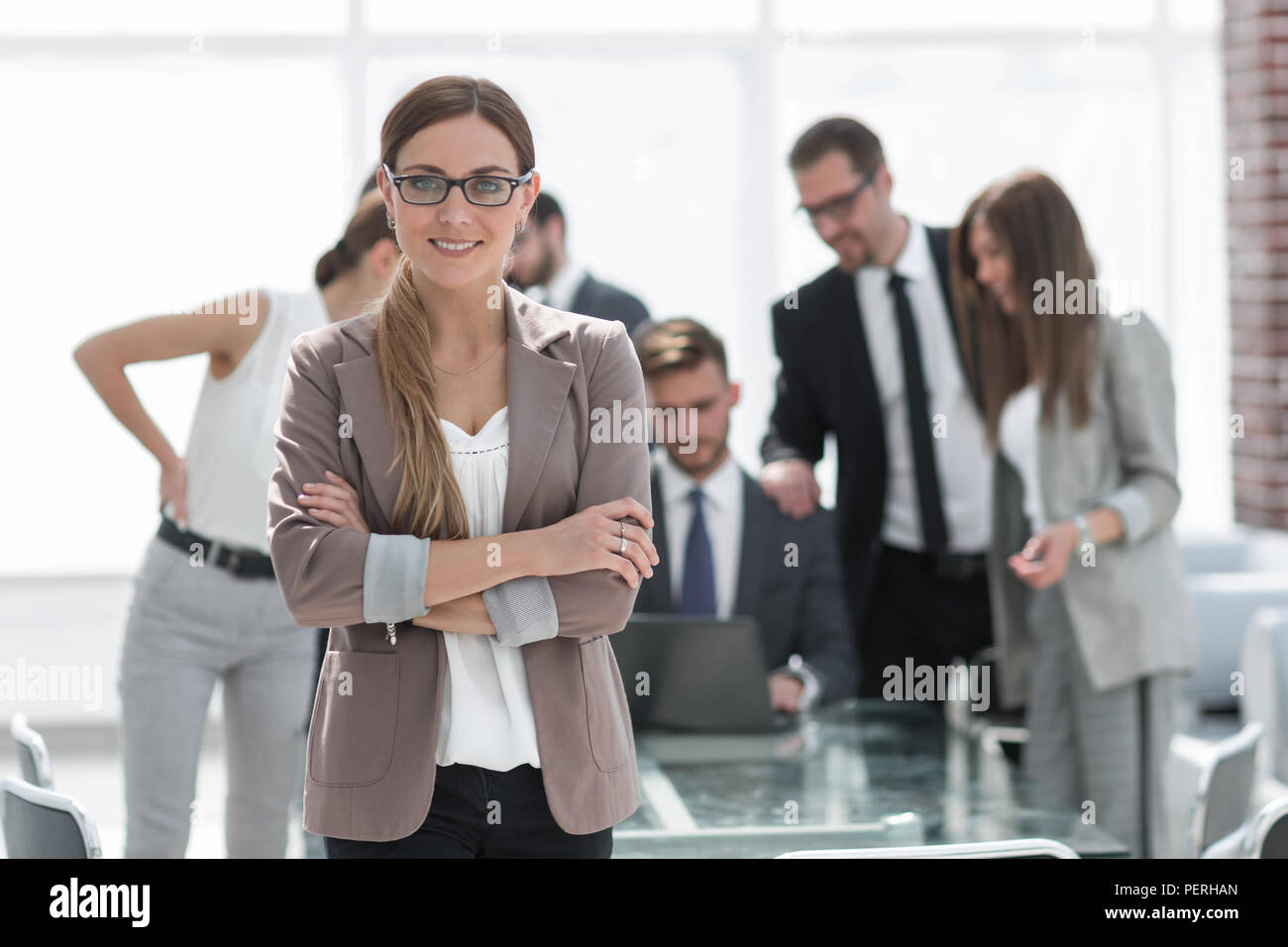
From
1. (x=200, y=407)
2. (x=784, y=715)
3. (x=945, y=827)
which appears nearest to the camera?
(x=945, y=827)

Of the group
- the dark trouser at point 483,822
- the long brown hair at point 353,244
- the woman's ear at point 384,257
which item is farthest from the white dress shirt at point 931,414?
the dark trouser at point 483,822

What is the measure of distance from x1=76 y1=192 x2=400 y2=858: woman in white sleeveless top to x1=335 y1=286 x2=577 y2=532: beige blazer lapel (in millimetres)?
853

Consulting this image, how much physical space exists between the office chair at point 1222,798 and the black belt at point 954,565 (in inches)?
31.6

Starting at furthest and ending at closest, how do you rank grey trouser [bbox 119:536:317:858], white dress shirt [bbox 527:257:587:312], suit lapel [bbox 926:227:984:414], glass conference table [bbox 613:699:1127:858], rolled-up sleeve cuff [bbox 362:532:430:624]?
white dress shirt [bbox 527:257:587:312] < suit lapel [bbox 926:227:984:414] < grey trouser [bbox 119:536:317:858] < glass conference table [bbox 613:699:1127:858] < rolled-up sleeve cuff [bbox 362:532:430:624]

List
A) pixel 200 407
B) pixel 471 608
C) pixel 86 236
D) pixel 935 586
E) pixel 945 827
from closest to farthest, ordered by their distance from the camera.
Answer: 1. pixel 471 608
2. pixel 945 827
3. pixel 200 407
4. pixel 935 586
5. pixel 86 236

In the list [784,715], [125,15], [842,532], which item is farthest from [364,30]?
[784,715]

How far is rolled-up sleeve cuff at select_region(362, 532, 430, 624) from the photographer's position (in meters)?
1.46

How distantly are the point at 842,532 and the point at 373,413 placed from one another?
1.93 metres

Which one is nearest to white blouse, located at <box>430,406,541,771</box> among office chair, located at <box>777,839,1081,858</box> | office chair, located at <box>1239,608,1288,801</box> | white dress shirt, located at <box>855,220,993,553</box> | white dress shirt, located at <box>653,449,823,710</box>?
office chair, located at <box>777,839,1081,858</box>

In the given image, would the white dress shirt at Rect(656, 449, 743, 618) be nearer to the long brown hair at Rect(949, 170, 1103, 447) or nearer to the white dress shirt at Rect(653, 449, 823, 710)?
the white dress shirt at Rect(653, 449, 823, 710)

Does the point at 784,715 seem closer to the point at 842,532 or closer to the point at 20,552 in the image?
the point at 842,532

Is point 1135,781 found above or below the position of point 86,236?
below

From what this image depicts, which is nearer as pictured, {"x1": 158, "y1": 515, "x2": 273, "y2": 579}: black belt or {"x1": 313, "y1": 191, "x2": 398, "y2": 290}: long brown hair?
{"x1": 313, "y1": 191, "x2": 398, "y2": 290}: long brown hair

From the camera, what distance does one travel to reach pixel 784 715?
2.78 m
